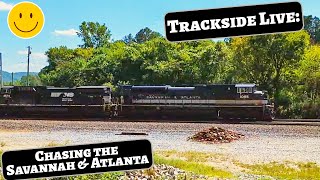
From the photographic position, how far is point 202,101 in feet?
96.3

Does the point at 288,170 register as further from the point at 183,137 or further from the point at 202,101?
the point at 202,101

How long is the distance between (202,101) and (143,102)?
14.7 feet

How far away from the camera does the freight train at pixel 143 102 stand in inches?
1137

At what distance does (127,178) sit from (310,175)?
7.59 meters

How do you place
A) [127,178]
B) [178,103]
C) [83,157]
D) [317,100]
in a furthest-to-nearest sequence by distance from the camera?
1. [178,103]
2. [317,100]
3. [127,178]
4. [83,157]

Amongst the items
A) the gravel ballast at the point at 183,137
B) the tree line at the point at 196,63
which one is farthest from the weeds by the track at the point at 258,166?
the tree line at the point at 196,63

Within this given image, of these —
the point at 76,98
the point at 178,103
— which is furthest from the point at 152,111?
the point at 76,98

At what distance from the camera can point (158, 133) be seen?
2294 centimetres

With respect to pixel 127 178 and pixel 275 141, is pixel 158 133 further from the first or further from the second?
pixel 127 178

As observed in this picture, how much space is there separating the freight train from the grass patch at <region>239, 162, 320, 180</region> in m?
12.7

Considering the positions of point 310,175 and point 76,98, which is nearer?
point 310,175

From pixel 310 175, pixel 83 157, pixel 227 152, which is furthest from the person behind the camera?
pixel 227 152

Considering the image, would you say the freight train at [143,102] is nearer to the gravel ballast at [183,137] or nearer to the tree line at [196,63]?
the gravel ballast at [183,137]

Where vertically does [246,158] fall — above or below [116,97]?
below
